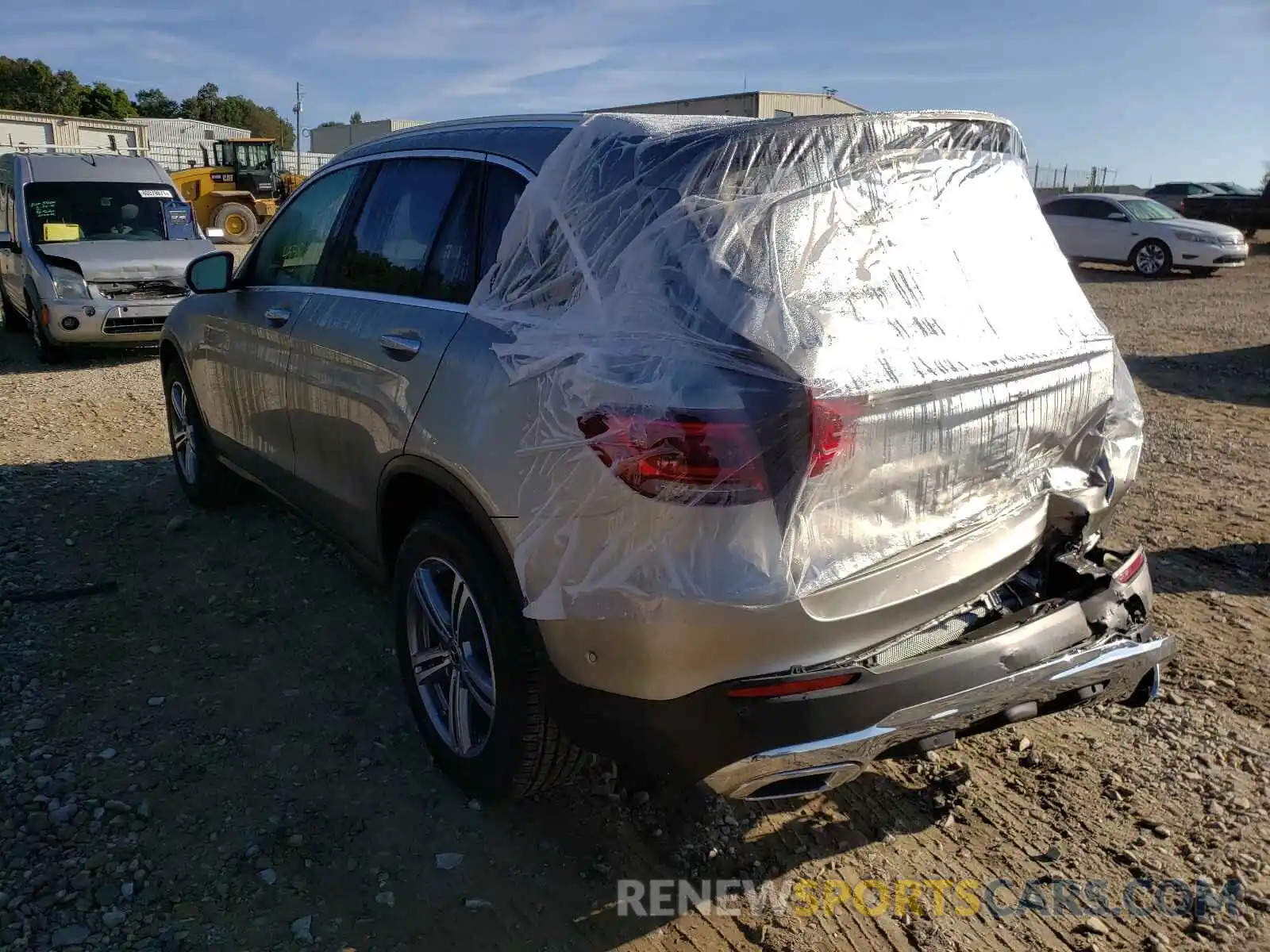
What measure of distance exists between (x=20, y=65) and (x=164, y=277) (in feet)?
237

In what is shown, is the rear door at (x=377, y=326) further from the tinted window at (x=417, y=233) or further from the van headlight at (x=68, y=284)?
the van headlight at (x=68, y=284)

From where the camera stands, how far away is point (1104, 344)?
288 cm

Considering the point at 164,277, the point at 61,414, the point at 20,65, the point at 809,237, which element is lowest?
the point at 61,414

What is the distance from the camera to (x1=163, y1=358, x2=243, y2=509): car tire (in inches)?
207

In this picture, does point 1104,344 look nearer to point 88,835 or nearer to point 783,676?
point 783,676

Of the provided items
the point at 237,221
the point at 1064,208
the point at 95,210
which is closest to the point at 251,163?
the point at 237,221

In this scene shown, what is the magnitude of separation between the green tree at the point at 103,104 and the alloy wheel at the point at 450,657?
246 ft

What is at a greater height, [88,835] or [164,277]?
[164,277]

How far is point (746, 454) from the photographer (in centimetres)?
206

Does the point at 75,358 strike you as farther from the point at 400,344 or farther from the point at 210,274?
the point at 400,344

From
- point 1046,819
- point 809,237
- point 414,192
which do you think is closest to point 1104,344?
point 809,237

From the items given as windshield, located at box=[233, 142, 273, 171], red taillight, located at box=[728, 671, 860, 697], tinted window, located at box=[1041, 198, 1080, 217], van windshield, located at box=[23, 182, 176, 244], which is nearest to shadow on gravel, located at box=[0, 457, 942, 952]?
red taillight, located at box=[728, 671, 860, 697]

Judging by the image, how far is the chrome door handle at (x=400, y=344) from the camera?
9.68 ft

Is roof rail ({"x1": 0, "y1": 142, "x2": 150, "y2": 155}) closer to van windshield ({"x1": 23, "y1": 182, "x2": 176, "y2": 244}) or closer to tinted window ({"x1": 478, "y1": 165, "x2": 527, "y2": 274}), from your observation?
van windshield ({"x1": 23, "y1": 182, "x2": 176, "y2": 244})
